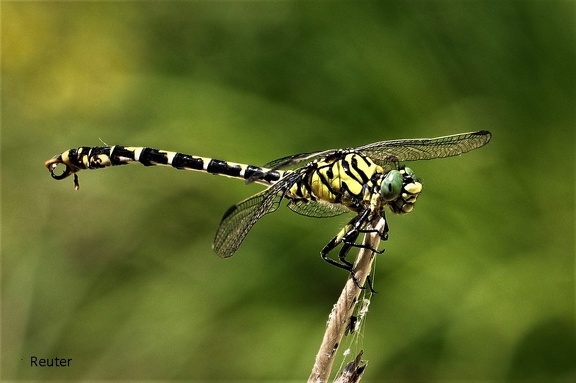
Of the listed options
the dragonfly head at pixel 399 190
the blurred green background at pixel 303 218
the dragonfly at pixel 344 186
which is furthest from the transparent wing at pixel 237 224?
the blurred green background at pixel 303 218

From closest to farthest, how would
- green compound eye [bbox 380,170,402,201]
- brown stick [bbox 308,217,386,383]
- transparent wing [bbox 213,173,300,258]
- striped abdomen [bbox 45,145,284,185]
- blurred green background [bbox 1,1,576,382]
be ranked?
brown stick [bbox 308,217,386,383] < green compound eye [bbox 380,170,402,201] < transparent wing [bbox 213,173,300,258] < striped abdomen [bbox 45,145,284,185] < blurred green background [bbox 1,1,576,382]

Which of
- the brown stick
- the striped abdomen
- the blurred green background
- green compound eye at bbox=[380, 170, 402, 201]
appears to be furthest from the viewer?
the blurred green background

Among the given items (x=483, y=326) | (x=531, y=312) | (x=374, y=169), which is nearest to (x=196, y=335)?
(x=483, y=326)

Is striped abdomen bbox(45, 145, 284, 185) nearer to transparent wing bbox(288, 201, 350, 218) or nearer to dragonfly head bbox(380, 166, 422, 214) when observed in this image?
transparent wing bbox(288, 201, 350, 218)

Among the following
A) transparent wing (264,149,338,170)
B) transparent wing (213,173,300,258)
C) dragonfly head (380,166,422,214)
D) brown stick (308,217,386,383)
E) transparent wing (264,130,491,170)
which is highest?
transparent wing (264,130,491,170)

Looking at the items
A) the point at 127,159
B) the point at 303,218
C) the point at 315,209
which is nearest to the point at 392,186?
the point at 315,209

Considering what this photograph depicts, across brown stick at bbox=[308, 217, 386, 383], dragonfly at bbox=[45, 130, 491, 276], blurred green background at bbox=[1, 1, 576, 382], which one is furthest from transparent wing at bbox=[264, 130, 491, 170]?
blurred green background at bbox=[1, 1, 576, 382]

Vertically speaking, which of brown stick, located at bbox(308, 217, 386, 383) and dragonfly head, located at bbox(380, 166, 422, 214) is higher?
dragonfly head, located at bbox(380, 166, 422, 214)

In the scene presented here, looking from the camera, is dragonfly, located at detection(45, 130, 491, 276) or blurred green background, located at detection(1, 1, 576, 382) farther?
blurred green background, located at detection(1, 1, 576, 382)
